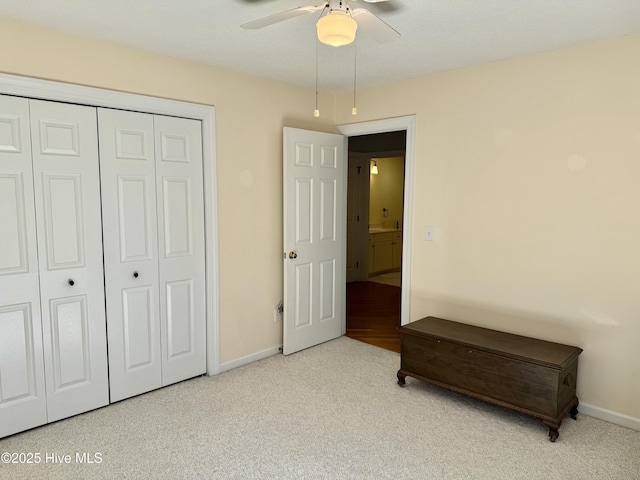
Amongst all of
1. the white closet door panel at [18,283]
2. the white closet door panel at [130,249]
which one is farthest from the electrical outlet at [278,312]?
the white closet door panel at [18,283]

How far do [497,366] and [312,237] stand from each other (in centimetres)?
187

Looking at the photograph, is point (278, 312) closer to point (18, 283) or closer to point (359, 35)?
point (18, 283)

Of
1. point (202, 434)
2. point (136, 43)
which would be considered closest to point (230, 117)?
point (136, 43)

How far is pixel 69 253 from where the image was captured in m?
2.68

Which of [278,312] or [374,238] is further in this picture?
[374,238]

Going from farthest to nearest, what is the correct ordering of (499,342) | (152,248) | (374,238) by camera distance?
(374,238)
(152,248)
(499,342)

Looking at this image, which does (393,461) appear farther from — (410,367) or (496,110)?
(496,110)

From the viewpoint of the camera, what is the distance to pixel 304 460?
2332mm

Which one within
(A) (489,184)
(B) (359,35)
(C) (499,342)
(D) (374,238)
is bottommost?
(C) (499,342)

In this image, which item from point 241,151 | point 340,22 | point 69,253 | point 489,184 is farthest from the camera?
point 241,151

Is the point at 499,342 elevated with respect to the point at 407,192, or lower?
lower

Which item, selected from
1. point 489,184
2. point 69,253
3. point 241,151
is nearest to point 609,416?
point 489,184

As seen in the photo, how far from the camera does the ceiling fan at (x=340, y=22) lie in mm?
1709

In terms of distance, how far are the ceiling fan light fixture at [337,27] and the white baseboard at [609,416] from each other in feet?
8.92
